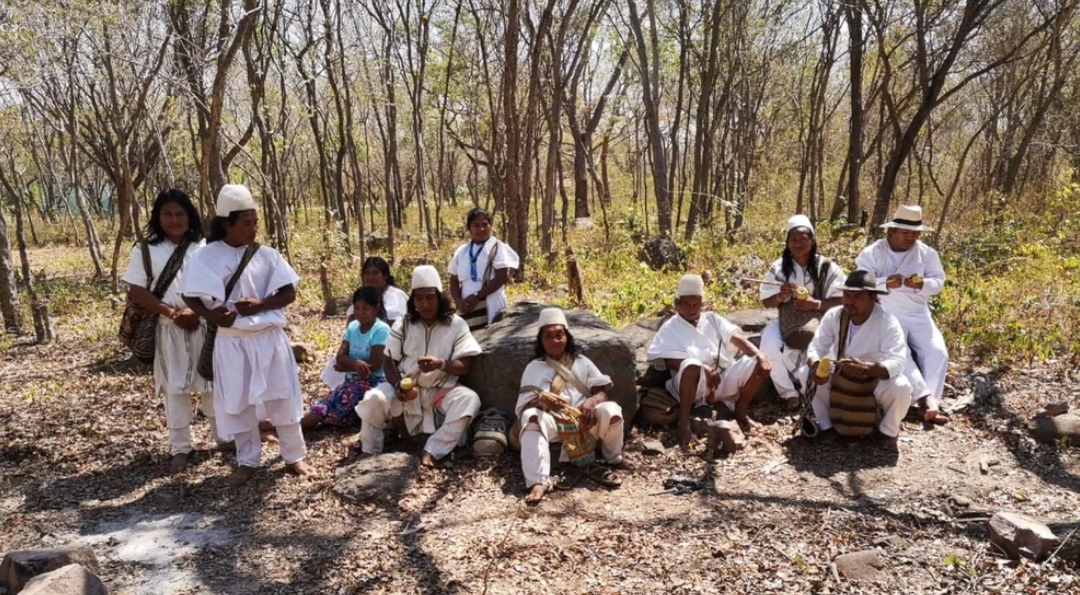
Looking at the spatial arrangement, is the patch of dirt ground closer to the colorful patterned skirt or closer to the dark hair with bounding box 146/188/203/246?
the colorful patterned skirt

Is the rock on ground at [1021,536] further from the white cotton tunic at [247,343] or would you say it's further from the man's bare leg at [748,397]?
the white cotton tunic at [247,343]

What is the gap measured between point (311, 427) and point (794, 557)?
362 centimetres

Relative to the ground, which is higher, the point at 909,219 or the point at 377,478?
the point at 909,219

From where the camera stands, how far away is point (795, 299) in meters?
5.25

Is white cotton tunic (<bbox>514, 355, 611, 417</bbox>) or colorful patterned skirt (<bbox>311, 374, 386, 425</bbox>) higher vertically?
white cotton tunic (<bbox>514, 355, 611, 417</bbox>)

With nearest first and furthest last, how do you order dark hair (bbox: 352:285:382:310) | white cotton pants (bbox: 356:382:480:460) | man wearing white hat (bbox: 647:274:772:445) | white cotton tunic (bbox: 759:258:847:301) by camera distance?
1. white cotton pants (bbox: 356:382:480:460)
2. man wearing white hat (bbox: 647:274:772:445)
3. dark hair (bbox: 352:285:382:310)
4. white cotton tunic (bbox: 759:258:847:301)

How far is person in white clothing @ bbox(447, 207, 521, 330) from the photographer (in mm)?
6172

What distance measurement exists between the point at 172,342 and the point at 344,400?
1318 mm

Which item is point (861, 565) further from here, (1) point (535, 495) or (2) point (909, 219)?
(2) point (909, 219)

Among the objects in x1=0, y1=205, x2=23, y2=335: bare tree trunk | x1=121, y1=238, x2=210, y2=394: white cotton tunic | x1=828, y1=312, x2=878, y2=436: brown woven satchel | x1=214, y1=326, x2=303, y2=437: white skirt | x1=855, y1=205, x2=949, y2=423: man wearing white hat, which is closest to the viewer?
x1=214, y1=326, x2=303, y2=437: white skirt

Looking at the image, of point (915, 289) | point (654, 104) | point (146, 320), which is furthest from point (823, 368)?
point (654, 104)

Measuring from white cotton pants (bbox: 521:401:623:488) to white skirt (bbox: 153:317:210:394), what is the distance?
2.17 metres

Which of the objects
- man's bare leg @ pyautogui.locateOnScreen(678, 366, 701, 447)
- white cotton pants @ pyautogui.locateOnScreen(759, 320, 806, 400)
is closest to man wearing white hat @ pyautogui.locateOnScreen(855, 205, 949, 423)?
white cotton pants @ pyautogui.locateOnScreen(759, 320, 806, 400)

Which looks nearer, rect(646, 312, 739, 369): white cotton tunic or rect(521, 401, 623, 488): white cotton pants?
rect(521, 401, 623, 488): white cotton pants
